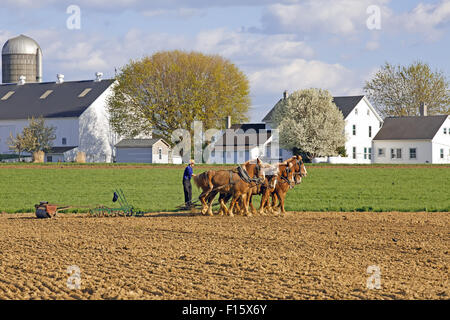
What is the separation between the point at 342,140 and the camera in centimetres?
7169

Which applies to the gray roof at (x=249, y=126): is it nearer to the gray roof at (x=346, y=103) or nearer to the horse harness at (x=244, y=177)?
the gray roof at (x=346, y=103)

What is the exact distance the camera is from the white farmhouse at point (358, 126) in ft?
249

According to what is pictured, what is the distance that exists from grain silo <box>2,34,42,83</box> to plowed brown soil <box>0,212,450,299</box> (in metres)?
81.5

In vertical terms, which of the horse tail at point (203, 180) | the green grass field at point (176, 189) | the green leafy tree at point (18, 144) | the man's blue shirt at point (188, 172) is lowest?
the green grass field at point (176, 189)

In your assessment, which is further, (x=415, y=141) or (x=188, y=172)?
(x=415, y=141)

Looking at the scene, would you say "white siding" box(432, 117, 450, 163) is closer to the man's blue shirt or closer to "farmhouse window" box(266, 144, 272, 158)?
"farmhouse window" box(266, 144, 272, 158)

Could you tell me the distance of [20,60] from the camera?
328 ft

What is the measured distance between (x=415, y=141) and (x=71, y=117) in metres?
38.7

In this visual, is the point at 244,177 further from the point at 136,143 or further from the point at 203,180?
the point at 136,143

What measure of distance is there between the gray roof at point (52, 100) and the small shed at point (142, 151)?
23.2 ft

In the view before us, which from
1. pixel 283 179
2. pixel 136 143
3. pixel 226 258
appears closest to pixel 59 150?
pixel 136 143

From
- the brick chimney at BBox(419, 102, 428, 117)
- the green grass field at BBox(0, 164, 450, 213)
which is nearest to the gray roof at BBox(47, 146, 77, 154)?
the green grass field at BBox(0, 164, 450, 213)

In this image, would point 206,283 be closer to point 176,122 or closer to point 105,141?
point 176,122

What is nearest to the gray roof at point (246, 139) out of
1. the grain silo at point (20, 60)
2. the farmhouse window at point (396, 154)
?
the farmhouse window at point (396, 154)
